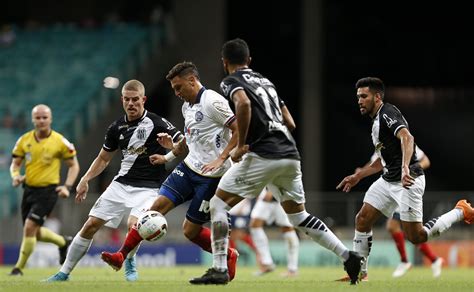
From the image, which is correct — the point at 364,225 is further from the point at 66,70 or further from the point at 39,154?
the point at 66,70

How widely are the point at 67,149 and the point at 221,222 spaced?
228 inches

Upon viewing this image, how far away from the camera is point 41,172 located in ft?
52.7

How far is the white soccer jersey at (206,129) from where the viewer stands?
38.3 feet

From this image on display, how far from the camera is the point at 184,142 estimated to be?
1231 cm

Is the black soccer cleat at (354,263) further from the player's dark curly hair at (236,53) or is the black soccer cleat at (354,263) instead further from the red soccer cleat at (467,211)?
the red soccer cleat at (467,211)

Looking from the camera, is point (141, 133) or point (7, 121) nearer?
point (141, 133)

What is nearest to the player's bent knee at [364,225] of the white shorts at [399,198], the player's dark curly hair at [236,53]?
the white shorts at [399,198]

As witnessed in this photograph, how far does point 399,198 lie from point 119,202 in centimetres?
337

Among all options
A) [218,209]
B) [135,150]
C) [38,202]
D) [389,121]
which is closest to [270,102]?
[218,209]

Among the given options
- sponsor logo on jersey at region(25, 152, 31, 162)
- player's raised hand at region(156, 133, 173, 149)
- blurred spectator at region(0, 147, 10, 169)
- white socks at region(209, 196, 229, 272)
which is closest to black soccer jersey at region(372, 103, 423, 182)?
player's raised hand at region(156, 133, 173, 149)

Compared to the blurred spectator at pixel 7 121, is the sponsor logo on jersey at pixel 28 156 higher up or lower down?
higher up

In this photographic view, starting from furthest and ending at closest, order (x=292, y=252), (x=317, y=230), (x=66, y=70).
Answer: (x=66, y=70) → (x=292, y=252) → (x=317, y=230)

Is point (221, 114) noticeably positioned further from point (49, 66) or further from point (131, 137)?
point (49, 66)

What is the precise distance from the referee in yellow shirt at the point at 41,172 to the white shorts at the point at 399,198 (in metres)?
5.05
